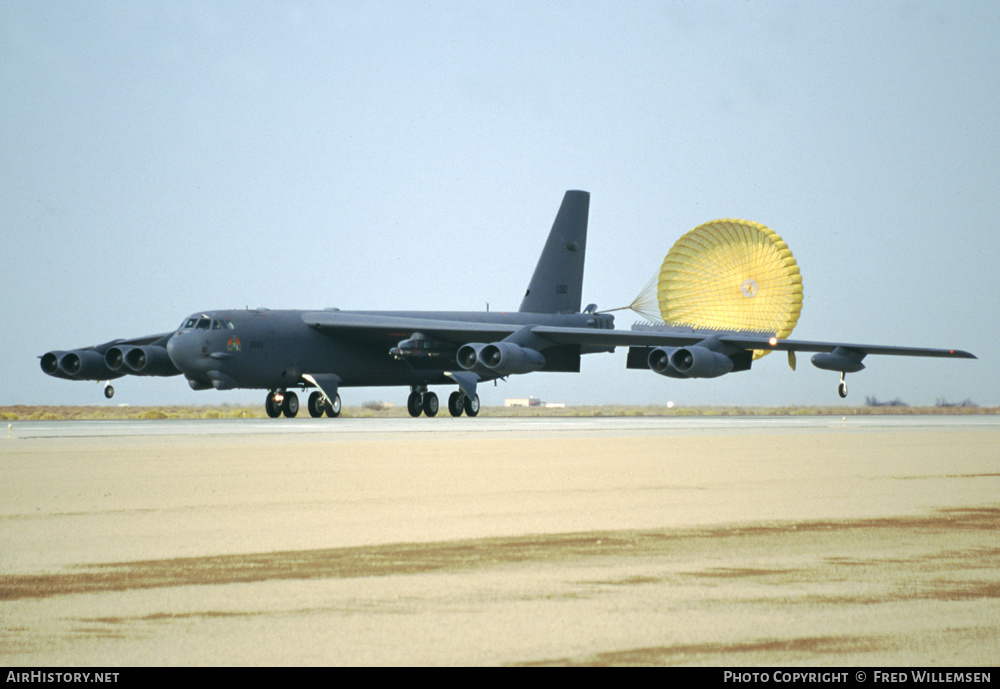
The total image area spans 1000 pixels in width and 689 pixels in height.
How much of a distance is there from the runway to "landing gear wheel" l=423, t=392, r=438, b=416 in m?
24.3

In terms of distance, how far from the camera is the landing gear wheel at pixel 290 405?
36.1 metres

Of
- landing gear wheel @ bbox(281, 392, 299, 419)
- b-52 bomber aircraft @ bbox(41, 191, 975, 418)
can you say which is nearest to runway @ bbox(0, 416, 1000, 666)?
b-52 bomber aircraft @ bbox(41, 191, 975, 418)

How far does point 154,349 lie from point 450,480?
25.6m

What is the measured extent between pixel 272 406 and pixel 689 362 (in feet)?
44.5

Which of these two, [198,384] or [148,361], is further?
[148,361]

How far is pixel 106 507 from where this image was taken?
1066 cm

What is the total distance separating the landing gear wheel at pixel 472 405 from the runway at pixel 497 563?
2421 cm

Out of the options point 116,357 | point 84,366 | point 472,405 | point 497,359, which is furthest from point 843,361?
point 84,366

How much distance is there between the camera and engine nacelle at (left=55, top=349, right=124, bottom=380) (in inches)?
1468

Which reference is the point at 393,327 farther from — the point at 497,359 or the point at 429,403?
the point at 429,403

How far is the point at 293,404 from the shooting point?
36.3 metres

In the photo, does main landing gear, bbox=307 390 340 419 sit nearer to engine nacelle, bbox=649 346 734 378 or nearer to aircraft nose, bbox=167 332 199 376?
aircraft nose, bbox=167 332 199 376
